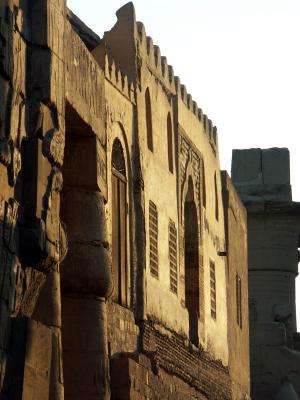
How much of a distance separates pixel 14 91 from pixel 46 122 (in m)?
0.61

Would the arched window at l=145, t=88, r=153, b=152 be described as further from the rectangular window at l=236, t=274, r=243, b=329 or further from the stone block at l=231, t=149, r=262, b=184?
the stone block at l=231, t=149, r=262, b=184

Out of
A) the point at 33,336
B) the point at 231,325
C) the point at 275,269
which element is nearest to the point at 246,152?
the point at 275,269

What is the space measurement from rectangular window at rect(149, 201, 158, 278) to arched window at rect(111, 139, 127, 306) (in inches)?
39.8

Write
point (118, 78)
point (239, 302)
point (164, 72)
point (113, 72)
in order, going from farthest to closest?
point (239, 302), point (164, 72), point (118, 78), point (113, 72)

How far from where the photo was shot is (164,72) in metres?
19.1

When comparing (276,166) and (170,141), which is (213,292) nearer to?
(170,141)

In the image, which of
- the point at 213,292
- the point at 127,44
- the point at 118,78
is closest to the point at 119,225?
the point at 118,78

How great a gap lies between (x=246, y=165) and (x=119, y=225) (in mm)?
22670

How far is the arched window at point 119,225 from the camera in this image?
16.2m

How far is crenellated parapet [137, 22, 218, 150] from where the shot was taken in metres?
18.0

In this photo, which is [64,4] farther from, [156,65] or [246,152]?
[246,152]

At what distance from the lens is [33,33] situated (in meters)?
11.8

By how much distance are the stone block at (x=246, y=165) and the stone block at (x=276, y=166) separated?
7.0 inches

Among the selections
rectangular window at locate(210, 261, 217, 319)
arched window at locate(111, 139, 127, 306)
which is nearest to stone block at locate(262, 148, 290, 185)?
rectangular window at locate(210, 261, 217, 319)
